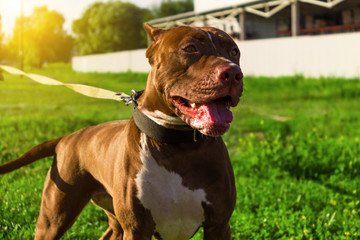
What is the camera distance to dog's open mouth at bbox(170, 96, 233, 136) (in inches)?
82.2

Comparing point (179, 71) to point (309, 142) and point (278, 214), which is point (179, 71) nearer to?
point (278, 214)

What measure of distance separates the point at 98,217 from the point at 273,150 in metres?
2.69

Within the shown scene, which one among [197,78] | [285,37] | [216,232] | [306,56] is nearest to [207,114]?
[197,78]

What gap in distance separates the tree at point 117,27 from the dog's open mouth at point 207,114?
141ft

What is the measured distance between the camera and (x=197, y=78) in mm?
2111

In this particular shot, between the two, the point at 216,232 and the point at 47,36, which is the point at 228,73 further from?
the point at 47,36

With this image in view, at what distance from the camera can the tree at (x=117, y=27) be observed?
1827 inches

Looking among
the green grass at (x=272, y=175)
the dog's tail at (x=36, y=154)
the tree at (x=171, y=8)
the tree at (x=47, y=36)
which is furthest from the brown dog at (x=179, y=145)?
the tree at (x=171, y=8)

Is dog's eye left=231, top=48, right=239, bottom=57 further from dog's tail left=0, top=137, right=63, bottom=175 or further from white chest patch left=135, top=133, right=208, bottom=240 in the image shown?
dog's tail left=0, top=137, right=63, bottom=175

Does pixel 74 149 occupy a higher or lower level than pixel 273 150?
higher

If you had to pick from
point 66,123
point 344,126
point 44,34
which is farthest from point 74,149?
point 44,34

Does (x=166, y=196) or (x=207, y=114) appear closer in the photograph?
(x=207, y=114)

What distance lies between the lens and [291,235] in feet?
12.5

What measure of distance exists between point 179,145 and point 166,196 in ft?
0.89
